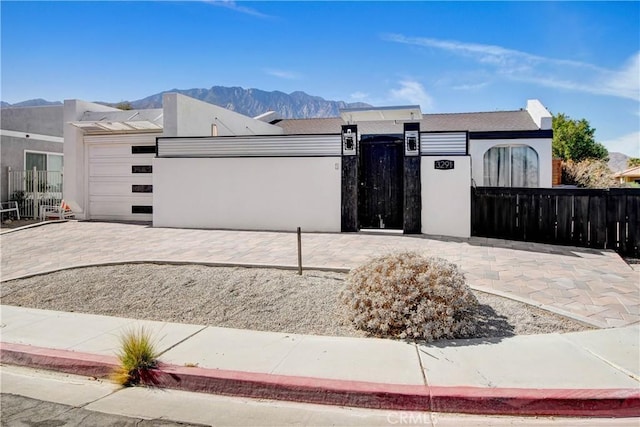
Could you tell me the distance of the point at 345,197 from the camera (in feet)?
42.5

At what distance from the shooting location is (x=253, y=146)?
13.7 meters

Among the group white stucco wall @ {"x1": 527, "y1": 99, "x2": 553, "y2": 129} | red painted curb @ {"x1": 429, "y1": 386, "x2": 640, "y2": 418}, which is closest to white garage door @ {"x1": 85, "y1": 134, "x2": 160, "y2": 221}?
red painted curb @ {"x1": 429, "y1": 386, "x2": 640, "y2": 418}

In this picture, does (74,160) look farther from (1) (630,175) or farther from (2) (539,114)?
(1) (630,175)

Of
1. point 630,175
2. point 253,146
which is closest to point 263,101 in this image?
point 630,175

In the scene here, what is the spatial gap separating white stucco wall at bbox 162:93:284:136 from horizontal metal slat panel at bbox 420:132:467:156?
8050 millimetres

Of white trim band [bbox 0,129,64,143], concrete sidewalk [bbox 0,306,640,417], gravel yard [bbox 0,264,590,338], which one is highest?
white trim band [bbox 0,129,64,143]

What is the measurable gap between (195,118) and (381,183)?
731cm

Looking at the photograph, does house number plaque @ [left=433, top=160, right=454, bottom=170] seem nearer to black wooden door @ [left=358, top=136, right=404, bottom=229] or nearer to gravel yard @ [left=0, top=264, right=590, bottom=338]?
black wooden door @ [left=358, top=136, right=404, bottom=229]

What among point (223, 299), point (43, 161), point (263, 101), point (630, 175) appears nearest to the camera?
point (223, 299)

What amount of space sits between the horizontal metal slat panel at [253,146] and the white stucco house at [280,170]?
31 millimetres

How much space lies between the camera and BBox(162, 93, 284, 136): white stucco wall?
1495 cm

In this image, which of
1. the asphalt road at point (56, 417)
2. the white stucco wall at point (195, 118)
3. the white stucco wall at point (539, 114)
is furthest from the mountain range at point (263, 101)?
the asphalt road at point (56, 417)

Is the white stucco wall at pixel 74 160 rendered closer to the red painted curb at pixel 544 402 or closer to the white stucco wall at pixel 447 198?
the white stucco wall at pixel 447 198

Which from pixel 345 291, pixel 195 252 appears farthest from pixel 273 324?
pixel 195 252
